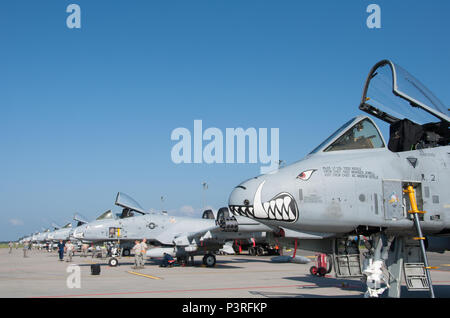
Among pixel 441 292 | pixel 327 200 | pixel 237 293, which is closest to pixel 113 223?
pixel 237 293

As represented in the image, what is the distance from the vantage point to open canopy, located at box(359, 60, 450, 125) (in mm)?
7152

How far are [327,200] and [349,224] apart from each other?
606 millimetres

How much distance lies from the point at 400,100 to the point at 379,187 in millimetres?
1724

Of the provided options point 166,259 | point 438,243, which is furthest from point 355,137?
point 166,259

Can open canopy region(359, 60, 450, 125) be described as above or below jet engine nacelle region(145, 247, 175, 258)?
above

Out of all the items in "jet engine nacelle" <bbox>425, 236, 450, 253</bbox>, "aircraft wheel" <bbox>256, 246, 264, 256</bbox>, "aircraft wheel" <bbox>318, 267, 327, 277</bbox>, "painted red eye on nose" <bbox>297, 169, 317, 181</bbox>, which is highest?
"painted red eye on nose" <bbox>297, 169, 317, 181</bbox>

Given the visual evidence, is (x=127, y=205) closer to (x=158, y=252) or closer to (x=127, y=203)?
(x=127, y=203)

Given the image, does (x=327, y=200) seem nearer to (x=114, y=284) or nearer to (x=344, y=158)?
(x=344, y=158)

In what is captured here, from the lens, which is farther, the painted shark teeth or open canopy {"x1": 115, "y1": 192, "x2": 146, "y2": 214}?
open canopy {"x1": 115, "y1": 192, "x2": 146, "y2": 214}

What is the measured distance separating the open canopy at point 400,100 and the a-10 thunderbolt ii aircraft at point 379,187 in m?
0.02

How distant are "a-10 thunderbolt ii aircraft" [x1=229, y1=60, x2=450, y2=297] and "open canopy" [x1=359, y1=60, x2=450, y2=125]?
0.7 inches

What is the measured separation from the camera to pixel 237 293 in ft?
33.7

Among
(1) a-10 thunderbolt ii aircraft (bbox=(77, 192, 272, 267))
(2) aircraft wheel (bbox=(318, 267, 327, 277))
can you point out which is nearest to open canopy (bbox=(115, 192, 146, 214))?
(1) a-10 thunderbolt ii aircraft (bbox=(77, 192, 272, 267))

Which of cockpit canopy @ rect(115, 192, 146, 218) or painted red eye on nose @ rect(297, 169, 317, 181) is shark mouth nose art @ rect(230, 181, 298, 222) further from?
cockpit canopy @ rect(115, 192, 146, 218)
